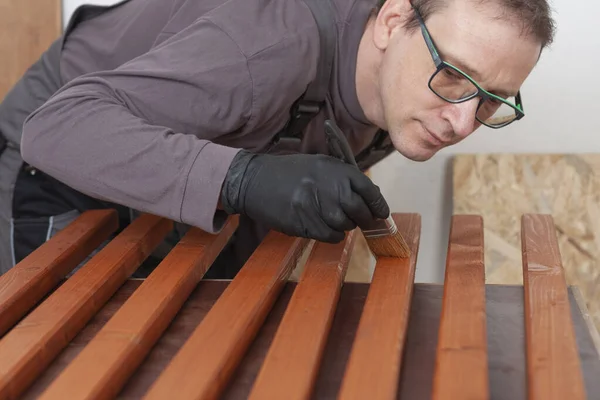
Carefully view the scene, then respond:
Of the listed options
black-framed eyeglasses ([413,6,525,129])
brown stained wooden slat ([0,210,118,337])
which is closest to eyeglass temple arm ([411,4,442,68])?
black-framed eyeglasses ([413,6,525,129])

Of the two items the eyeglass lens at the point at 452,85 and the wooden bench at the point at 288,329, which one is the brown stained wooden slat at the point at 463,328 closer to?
the wooden bench at the point at 288,329

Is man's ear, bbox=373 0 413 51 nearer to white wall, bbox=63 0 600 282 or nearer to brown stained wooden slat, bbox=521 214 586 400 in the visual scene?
brown stained wooden slat, bbox=521 214 586 400

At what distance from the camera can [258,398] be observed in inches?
27.0

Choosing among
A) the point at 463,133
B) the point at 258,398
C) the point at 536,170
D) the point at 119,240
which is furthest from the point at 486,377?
the point at 536,170

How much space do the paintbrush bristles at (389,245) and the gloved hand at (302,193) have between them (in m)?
0.05

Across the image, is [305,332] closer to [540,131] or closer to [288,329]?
[288,329]

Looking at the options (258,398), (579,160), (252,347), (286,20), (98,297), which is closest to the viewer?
(258,398)

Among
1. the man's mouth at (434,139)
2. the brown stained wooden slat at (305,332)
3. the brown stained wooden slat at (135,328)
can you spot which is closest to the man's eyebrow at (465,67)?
the man's mouth at (434,139)

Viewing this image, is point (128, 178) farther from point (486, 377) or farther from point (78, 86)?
point (486, 377)

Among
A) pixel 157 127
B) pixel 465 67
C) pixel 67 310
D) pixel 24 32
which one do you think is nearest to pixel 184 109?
pixel 157 127

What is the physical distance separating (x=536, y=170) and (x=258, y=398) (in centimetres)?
140

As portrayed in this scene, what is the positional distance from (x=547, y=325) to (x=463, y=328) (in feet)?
0.33

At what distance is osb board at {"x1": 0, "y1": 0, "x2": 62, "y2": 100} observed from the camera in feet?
6.24

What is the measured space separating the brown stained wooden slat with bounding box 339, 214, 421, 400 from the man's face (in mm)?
216
